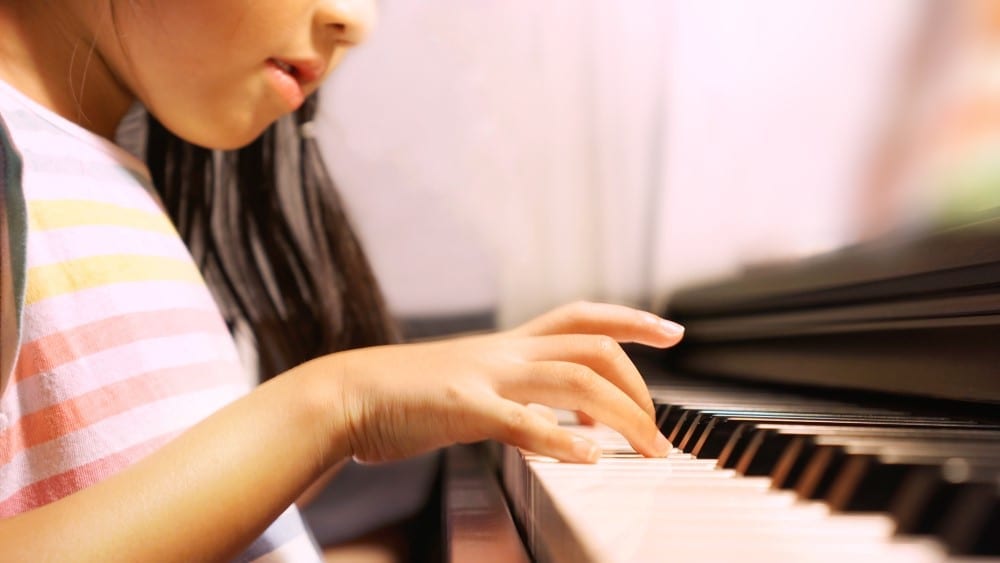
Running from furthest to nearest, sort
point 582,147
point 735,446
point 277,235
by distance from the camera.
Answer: point 582,147 → point 277,235 → point 735,446

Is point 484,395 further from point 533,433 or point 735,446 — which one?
point 735,446

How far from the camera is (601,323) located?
2.15ft

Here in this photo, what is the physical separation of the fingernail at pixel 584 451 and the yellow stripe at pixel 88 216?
1.38ft

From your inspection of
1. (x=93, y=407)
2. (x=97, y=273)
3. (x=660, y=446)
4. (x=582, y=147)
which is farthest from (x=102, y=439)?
(x=582, y=147)

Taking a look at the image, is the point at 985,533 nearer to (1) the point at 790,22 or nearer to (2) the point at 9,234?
(2) the point at 9,234

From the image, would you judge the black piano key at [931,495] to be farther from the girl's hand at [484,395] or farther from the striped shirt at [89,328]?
the striped shirt at [89,328]

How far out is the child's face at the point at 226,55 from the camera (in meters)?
0.76

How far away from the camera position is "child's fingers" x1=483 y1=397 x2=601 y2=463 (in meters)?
0.56

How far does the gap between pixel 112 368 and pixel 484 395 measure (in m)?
0.31

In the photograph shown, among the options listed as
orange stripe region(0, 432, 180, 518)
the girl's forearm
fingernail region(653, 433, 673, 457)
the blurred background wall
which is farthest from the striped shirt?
the blurred background wall

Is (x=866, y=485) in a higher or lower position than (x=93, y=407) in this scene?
higher

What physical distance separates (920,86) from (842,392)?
2.09 meters

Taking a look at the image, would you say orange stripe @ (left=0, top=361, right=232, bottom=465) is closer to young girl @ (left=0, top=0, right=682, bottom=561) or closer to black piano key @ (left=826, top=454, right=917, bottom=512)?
young girl @ (left=0, top=0, right=682, bottom=561)

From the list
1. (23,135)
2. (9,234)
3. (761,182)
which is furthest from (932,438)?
(761,182)
